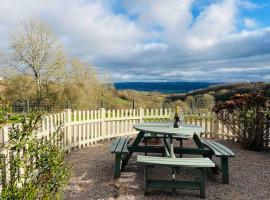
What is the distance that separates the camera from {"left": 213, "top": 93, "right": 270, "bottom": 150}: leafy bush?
9.25 meters

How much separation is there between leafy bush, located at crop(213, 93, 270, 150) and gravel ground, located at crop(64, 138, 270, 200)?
99 cm

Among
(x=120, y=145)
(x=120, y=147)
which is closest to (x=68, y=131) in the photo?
(x=120, y=145)

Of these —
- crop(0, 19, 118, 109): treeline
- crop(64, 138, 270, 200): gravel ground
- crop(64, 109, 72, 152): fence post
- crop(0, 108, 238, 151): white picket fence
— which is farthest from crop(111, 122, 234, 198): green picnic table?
crop(0, 19, 118, 109): treeline

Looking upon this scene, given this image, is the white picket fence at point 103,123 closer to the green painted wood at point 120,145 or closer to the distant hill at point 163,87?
the green painted wood at point 120,145

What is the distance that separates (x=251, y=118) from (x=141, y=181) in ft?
15.9

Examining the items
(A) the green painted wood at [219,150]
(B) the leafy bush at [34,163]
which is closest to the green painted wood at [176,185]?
(A) the green painted wood at [219,150]

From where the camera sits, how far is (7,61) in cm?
2398

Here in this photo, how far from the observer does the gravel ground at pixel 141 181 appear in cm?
520

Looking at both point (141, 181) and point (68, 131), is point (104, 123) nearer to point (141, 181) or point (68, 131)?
point (68, 131)

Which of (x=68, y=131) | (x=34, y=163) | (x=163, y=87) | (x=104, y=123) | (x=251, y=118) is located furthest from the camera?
(x=163, y=87)

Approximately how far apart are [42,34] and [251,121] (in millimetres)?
19419

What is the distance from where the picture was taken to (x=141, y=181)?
5.94 m

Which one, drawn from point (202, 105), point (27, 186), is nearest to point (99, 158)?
point (27, 186)

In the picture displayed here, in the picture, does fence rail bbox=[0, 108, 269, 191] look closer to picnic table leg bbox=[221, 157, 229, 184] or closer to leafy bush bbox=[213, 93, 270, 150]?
leafy bush bbox=[213, 93, 270, 150]
